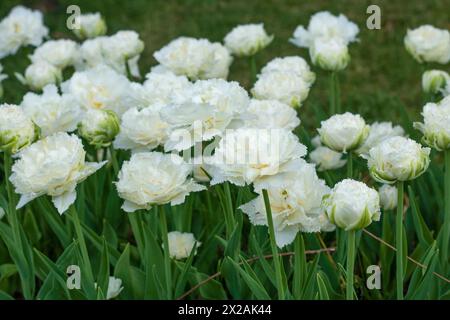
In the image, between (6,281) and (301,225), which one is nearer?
(301,225)

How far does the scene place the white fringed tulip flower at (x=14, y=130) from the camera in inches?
70.5

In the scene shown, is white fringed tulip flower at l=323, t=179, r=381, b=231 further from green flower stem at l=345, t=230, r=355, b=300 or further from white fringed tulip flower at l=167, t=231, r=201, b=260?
white fringed tulip flower at l=167, t=231, r=201, b=260

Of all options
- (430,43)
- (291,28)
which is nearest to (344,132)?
(430,43)

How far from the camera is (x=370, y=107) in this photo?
4215 millimetres

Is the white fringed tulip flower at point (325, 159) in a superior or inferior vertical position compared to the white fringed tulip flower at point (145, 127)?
inferior

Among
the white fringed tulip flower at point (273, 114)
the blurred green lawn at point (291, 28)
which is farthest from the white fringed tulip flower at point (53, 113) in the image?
the blurred green lawn at point (291, 28)

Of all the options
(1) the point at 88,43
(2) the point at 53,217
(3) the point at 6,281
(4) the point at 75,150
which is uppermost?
(1) the point at 88,43

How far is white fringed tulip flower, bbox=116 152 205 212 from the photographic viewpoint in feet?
5.51

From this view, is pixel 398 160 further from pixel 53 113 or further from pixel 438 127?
pixel 53 113

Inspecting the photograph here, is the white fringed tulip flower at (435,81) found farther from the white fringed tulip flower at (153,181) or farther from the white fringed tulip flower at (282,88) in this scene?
the white fringed tulip flower at (153,181)

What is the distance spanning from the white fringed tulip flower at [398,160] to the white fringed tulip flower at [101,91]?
0.88 m
